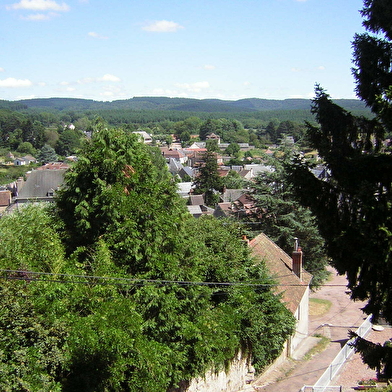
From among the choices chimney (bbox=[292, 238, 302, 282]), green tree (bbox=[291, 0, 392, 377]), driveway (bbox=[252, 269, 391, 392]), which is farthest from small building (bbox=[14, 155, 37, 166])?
green tree (bbox=[291, 0, 392, 377])

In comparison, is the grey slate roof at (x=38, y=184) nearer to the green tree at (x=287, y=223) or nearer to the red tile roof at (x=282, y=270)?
the green tree at (x=287, y=223)

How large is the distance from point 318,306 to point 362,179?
72.7 ft

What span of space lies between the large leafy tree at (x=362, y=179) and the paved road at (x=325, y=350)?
156 inches

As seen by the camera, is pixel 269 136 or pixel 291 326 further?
pixel 269 136

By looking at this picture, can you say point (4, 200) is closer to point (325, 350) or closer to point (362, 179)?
point (325, 350)

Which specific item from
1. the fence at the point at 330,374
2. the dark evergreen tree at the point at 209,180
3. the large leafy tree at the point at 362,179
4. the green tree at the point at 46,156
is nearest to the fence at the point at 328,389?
the fence at the point at 330,374

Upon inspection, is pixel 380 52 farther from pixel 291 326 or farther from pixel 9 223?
pixel 291 326

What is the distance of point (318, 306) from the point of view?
28.1 m

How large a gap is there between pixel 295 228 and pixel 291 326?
35.4 ft

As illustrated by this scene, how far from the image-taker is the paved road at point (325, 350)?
54.8 feet

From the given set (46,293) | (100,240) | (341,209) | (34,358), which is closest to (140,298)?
(100,240)

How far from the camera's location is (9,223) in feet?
43.4

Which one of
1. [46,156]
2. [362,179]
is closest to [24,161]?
[46,156]

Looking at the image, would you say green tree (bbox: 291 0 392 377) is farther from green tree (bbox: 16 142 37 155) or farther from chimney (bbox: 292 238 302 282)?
green tree (bbox: 16 142 37 155)
